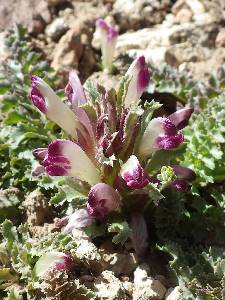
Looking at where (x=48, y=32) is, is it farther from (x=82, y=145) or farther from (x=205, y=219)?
(x=205, y=219)

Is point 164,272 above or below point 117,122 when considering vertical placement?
below

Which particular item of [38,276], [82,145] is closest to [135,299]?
[38,276]

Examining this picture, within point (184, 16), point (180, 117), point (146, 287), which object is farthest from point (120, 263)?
point (184, 16)

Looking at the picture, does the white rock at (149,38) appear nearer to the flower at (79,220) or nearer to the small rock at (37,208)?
the small rock at (37,208)

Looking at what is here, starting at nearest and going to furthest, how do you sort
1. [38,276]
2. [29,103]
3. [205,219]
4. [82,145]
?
1. [38,276]
2. [82,145]
3. [205,219]
4. [29,103]

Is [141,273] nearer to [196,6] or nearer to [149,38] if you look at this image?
[149,38]

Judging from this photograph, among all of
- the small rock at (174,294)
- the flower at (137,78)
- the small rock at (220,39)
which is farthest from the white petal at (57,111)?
the small rock at (220,39)

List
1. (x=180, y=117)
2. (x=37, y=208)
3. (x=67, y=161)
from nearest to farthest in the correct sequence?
1. (x=67, y=161)
2. (x=180, y=117)
3. (x=37, y=208)
